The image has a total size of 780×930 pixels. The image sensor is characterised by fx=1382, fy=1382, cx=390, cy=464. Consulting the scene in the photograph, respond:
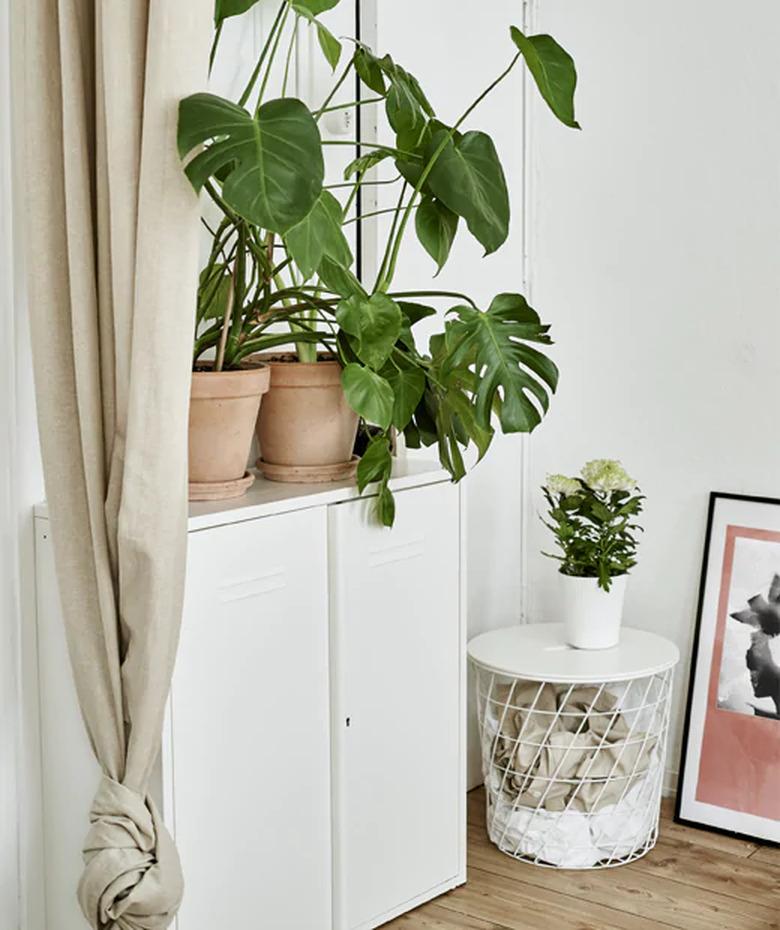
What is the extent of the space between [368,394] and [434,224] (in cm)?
36

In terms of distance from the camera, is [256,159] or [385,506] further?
[385,506]

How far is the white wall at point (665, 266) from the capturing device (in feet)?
9.68

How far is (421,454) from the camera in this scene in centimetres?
303

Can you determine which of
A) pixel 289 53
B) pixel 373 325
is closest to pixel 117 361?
pixel 373 325

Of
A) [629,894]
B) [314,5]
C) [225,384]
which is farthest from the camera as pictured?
[629,894]

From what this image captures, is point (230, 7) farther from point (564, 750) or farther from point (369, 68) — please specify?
point (564, 750)

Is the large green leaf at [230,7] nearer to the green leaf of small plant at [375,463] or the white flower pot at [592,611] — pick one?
the green leaf of small plant at [375,463]

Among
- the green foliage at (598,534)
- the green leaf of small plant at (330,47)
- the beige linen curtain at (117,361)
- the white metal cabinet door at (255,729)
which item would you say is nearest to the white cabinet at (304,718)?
the white metal cabinet door at (255,729)

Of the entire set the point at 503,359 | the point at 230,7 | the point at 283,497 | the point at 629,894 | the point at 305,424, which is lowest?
the point at 629,894

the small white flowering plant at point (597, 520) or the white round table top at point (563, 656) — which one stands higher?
the small white flowering plant at point (597, 520)

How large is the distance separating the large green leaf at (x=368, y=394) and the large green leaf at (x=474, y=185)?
0.28 metres

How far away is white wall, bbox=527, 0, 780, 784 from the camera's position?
9.68 ft

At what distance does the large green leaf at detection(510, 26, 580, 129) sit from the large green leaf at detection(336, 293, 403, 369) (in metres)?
0.41

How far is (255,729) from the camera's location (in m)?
2.23
